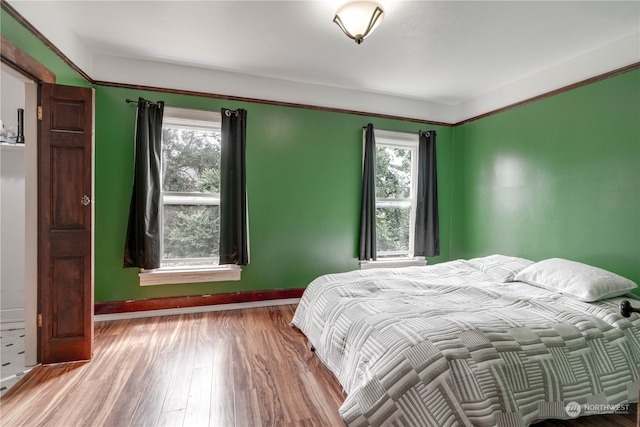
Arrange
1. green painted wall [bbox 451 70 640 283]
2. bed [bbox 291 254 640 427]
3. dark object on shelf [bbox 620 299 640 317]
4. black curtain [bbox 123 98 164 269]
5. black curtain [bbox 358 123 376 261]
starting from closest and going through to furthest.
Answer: dark object on shelf [bbox 620 299 640 317]
bed [bbox 291 254 640 427]
green painted wall [bbox 451 70 640 283]
black curtain [bbox 123 98 164 269]
black curtain [bbox 358 123 376 261]

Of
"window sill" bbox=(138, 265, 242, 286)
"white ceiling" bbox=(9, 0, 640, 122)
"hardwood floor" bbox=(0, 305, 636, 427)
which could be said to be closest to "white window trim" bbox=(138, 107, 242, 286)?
"window sill" bbox=(138, 265, 242, 286)

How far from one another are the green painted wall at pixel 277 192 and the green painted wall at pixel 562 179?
1263mm

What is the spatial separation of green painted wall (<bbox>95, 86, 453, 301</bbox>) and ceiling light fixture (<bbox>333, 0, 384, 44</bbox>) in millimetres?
1700

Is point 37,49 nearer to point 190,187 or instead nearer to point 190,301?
point 190,187

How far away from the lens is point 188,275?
11.2 ft

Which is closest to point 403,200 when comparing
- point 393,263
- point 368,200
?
point 368,200

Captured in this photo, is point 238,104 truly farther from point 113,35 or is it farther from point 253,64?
point 113,35

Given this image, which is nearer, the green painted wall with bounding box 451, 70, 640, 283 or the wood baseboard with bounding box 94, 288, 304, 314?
the green painted wall with bounding box 451, 70, 640, 283

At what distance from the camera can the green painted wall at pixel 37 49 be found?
1939 millimetres

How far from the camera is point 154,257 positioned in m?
3.24

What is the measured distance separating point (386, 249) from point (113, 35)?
12.7 ft

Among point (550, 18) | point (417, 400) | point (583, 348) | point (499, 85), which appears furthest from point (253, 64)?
point (583, 348)

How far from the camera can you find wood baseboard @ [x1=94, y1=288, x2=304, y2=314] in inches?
128

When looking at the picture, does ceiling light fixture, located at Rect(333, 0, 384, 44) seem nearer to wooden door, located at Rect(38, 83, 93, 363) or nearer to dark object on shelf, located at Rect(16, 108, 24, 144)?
wooden door, located at Rect(38, 83, 93, 363)
